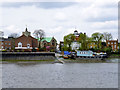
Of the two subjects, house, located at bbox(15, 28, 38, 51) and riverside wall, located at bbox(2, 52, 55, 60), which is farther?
house, located at bbox(15, 28, 38, 51)

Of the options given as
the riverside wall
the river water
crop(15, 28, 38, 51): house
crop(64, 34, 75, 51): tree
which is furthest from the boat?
the river water

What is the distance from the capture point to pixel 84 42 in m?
105

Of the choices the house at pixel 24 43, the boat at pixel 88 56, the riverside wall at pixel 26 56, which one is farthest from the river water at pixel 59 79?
the house at pixel 24 43

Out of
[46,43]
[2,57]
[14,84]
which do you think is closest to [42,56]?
[2,57]

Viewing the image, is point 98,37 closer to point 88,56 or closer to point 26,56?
point 88,56

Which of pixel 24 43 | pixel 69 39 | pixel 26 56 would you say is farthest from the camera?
pixel 24 43

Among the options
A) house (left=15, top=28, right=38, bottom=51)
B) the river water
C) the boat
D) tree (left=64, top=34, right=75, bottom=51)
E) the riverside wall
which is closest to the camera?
the river water

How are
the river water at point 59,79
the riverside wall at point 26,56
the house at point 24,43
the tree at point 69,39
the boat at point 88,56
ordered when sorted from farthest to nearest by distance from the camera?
the house at point 24,43
the tree at point 69,39
the boat at point 88,56
the riverside wall at point 26,56
the river water at point 59,79

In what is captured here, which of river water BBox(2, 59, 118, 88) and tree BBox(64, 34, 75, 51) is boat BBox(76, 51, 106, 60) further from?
river water BBox(2, 59, 118, 88)

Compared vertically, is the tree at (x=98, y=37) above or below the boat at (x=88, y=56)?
above

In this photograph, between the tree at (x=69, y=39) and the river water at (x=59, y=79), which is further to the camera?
the tree at (x=69, y=39)

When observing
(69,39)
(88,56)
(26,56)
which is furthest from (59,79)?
(69,39)

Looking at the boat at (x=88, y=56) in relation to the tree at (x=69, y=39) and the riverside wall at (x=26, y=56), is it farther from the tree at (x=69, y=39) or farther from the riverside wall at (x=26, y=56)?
the tree at (x=69, y=39)

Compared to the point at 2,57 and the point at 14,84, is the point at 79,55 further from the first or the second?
the point at 14,84
